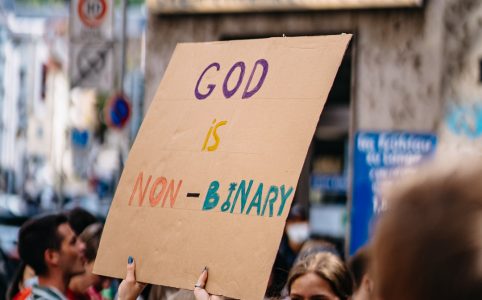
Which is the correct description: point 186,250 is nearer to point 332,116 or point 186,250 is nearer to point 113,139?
point 332,116

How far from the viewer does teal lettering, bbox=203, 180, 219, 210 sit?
2.93 meters

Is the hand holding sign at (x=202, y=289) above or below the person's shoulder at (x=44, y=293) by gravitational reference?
below

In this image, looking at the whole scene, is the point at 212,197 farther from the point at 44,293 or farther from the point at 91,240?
the point at 91,240

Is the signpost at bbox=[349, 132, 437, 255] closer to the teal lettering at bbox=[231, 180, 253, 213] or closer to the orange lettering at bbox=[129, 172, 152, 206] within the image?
the orange lettering at bbox=[129, 172, 152, 206]

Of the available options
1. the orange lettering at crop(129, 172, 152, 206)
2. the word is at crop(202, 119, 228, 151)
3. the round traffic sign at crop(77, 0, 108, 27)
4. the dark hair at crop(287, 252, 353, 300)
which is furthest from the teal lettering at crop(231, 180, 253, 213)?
the round traffic sign at crop(77, 0, 108, 27)

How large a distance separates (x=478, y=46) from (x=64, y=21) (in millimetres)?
35577

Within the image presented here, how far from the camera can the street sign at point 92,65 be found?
13.2 metres

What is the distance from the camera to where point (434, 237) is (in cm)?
129

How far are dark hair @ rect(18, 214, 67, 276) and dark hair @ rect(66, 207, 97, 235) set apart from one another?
1225 mm

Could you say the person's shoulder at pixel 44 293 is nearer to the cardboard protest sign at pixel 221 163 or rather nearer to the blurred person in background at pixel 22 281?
the blurred person in background at pixel 22 281

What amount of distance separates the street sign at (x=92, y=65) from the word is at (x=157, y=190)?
10055 millimetres

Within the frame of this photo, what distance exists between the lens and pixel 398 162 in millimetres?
6465

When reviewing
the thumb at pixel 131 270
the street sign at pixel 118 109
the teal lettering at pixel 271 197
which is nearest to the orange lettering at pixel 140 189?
the thumb at pixel 131 270

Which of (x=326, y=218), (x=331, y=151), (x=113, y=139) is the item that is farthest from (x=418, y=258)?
(x=113, y=139)
